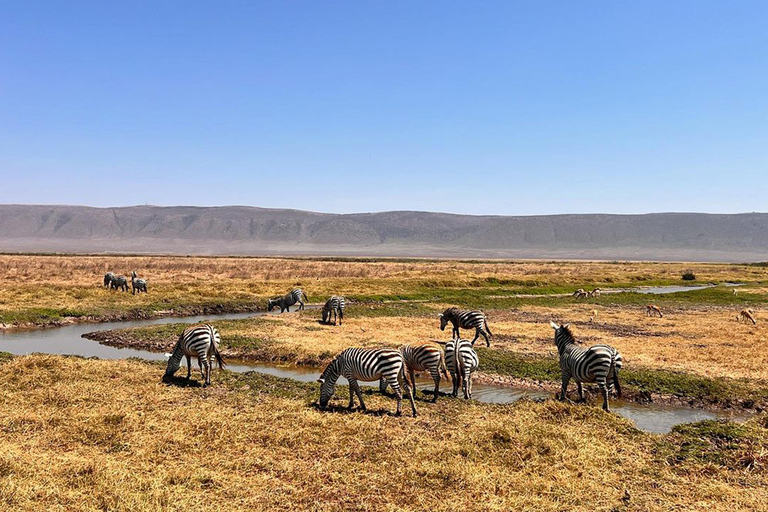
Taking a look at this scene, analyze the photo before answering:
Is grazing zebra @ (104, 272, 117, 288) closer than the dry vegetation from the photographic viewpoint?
No

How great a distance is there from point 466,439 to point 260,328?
17606mm

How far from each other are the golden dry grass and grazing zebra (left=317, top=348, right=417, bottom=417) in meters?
0.64

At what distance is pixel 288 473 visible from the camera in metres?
9.21

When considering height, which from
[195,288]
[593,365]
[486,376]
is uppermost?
[593,365]

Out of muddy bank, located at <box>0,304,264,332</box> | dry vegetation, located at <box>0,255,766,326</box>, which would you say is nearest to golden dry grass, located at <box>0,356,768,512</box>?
muddy bank, located at <box>0,304,264,332</box>

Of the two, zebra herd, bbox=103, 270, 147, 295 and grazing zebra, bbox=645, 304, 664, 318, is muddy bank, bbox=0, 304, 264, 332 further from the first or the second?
grazing zebra, bbox=645, 304, 664, 318

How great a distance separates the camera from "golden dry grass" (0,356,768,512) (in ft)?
27.1

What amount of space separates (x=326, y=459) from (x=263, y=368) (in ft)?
33.6

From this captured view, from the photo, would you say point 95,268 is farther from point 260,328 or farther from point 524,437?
point 524,437

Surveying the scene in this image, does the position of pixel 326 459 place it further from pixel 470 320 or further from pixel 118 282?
pixel 118 282

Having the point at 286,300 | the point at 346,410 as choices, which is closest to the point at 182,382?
the point at 346,410

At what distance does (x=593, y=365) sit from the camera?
1322 centimetres

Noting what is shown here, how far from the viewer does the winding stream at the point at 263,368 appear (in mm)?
14000

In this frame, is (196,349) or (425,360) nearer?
(425,360)
